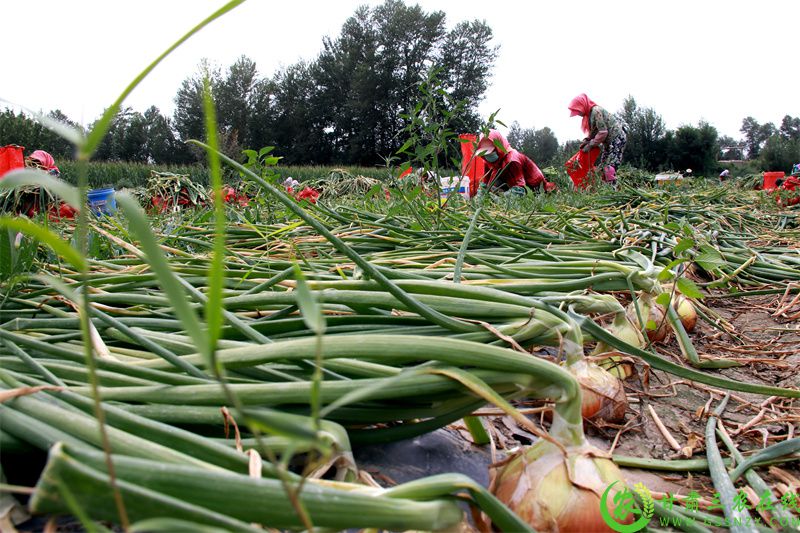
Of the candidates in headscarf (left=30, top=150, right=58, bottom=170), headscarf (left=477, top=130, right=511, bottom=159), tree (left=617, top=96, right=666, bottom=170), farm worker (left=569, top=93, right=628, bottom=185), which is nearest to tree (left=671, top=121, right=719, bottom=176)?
tree (left=617, top=96, right=666, bottom=170)

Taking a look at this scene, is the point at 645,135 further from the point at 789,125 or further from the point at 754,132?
the point at 754,132

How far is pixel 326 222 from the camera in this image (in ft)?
8.45

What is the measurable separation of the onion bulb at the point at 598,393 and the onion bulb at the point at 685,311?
0.74 metres

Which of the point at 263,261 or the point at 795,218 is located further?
the point at 795,218

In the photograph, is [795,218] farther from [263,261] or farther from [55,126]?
[55,126]

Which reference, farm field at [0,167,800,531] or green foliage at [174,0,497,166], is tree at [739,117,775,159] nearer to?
green foliage at [174,0,497,166]

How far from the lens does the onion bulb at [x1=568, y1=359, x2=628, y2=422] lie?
0.99 m

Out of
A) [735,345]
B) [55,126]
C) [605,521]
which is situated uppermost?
[55,126]

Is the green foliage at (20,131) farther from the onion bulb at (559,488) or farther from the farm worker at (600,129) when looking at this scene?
the onion bulb at (559,488)

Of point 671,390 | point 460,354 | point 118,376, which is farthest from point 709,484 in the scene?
point 118,376

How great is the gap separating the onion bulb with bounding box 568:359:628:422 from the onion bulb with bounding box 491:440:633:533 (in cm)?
25

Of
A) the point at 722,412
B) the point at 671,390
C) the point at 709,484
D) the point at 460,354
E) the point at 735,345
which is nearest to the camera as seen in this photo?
the point at 460,354

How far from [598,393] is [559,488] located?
38 centimetres

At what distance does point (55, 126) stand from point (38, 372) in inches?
22.4
